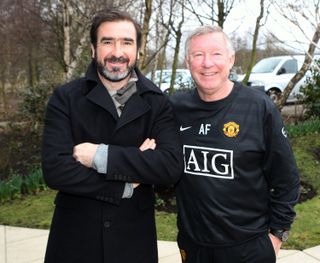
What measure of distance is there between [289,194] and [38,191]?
4436 millimetres

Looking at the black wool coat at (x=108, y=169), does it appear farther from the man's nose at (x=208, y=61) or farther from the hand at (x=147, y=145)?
the man's nose at (x=208, y=61)

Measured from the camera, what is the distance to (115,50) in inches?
79.9

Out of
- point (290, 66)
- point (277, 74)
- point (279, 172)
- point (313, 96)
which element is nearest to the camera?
point (279, 172)

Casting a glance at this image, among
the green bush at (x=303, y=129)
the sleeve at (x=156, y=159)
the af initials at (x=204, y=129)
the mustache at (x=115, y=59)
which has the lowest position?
the green bush at (x=303, y=129)

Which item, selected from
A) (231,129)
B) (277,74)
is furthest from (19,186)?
(277,74)

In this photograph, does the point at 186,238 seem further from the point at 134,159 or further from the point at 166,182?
the point at 134,159

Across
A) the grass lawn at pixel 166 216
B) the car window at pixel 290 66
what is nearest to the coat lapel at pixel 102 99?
the grass lawn at pixel 166 216

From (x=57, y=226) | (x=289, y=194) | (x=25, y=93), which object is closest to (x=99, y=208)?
(x=57, y=226)

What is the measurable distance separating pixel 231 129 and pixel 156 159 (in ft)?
1.35

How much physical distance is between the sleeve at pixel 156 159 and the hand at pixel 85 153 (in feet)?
0.29

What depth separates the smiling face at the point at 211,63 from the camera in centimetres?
206

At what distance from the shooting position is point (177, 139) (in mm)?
2148

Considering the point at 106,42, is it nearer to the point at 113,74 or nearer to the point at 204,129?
the point at 113,74

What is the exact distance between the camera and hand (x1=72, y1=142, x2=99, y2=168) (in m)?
1.98
